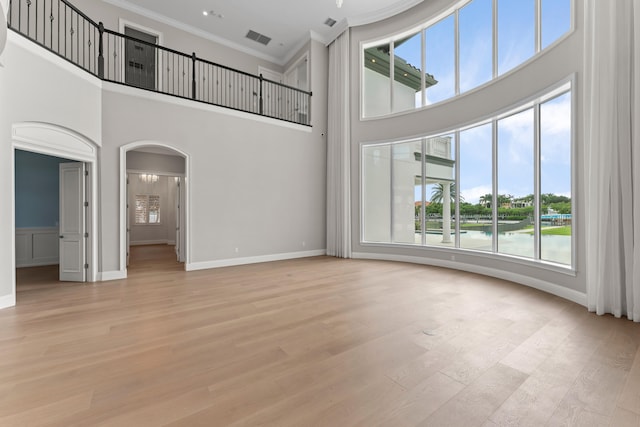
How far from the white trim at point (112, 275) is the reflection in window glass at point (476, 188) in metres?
7.32

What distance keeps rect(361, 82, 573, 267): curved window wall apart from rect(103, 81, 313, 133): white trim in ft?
8.29

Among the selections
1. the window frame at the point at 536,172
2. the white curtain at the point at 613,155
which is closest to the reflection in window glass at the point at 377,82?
the window frame at the point at 536,172

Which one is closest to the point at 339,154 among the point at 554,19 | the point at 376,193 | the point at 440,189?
the point at 376,193

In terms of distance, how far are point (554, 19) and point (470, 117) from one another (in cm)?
193

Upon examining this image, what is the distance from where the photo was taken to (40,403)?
1938 mm

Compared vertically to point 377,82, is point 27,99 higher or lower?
lower

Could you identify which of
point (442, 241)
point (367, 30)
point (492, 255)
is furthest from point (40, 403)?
point (367, 30)

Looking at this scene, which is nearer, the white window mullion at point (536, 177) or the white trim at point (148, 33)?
the white window mullion at point (536, 177)

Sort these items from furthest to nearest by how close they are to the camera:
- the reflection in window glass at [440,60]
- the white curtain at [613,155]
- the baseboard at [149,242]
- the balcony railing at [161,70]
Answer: the baseboard at [149,242] < the reflection in window glass at [440,60] < the balcony railing at [161,70] < the white curtain at [613,155]

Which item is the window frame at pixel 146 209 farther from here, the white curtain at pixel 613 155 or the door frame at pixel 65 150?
the white curtain at pixel 613 155

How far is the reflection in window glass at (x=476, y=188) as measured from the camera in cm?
598

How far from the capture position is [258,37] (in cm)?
870

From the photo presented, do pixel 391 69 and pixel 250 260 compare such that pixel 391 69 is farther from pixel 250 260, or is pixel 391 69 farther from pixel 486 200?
pixel 250 260

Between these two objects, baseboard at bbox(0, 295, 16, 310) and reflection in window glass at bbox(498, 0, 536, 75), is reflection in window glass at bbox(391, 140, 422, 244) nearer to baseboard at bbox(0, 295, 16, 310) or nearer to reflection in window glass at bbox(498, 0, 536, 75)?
reflection in window glass at bbox(498, 0, 536, 75)
